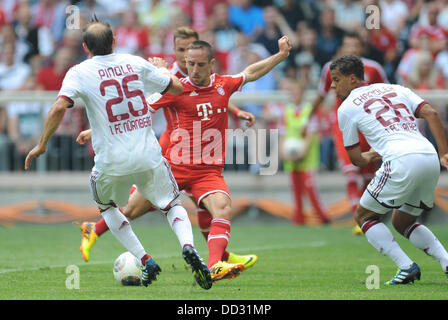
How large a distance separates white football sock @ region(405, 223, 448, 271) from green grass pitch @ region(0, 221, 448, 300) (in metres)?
0.23

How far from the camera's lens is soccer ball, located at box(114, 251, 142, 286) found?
711 centimetres

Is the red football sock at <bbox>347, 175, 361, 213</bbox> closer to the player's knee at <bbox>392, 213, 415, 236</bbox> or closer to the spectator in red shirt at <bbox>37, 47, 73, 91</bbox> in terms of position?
the player's knee at <bbox>392, 213, 415, 236</bbox>

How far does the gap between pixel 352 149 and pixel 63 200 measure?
8.32 meters

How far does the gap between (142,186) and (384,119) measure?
2.10m

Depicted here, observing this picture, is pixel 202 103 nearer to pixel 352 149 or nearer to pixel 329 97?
pixel 352 149

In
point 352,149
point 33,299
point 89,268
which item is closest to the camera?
point 33,299

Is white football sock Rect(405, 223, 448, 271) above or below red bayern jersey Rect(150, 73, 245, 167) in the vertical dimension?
below

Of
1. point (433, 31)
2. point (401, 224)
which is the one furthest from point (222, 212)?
point (433, 31)

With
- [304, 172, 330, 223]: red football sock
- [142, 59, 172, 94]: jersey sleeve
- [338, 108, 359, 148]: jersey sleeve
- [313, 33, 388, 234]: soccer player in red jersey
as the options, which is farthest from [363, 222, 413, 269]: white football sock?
[304, 172, 330, 223]: red football sock

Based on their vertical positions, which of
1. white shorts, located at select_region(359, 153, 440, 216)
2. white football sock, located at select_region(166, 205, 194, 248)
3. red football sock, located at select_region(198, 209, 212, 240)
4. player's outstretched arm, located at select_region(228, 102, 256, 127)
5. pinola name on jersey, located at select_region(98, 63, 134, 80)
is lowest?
red football sock, located at select_region(198, 209, 212, 240)

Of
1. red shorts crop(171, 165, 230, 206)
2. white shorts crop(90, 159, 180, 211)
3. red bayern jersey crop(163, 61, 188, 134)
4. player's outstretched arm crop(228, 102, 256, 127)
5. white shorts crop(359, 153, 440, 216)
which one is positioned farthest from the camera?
player's outstretched arm crop(228, 102, 256, 127)

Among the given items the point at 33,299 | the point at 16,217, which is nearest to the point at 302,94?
the point at 16,217

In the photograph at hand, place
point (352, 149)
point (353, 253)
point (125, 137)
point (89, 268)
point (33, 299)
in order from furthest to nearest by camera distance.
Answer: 1. point (353, 253)
2. point (89, 268)
3. point (352, 149)
4. point (125, 137)
5. point (33, 299)

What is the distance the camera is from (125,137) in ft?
21.6
